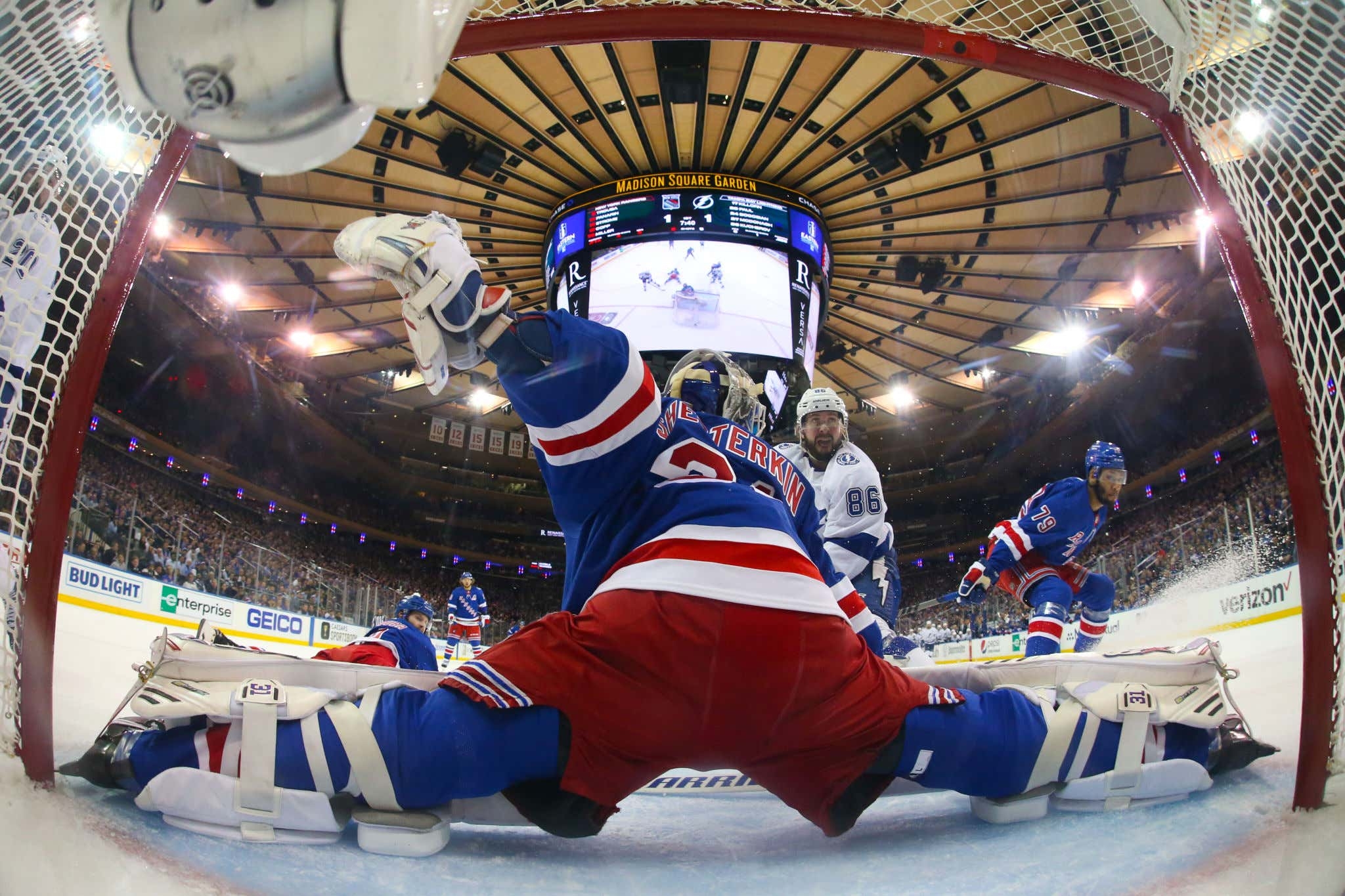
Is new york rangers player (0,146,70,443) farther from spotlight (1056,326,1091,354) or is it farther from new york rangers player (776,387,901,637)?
spotlight (1056,326,1091,354)

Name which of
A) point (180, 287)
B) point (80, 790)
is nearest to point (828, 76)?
point (80, 790)

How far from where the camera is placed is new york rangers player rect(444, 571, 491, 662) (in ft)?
34.5

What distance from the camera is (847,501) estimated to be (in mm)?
4023

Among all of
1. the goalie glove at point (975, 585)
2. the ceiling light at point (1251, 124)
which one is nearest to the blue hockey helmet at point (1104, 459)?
the goalie glove at point (975, 585)

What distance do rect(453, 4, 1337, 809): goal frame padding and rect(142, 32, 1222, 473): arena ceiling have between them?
2.73 metres

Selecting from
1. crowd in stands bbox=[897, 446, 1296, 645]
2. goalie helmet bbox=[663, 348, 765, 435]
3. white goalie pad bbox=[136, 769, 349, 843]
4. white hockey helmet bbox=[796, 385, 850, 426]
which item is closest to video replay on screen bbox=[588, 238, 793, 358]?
white hockey helmet bbox=[796, 385, 850, 426]

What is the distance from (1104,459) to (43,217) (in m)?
4.69

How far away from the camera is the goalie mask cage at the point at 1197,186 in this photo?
1.24 meters

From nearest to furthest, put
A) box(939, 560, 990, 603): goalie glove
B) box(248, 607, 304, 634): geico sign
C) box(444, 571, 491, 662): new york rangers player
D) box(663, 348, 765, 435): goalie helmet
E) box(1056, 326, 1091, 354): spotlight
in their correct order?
box(663, 348, 765, 435): goalie helmet → box(939, 560, 990, 603): goalie glove → box(248, 607, 304, 634): geico sign → box(444, 571, 491, 662): new york rangers player → box(1056, 326, 1091, 354): spotlight

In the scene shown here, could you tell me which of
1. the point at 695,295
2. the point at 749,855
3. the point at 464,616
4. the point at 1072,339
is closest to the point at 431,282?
the point at 749,855

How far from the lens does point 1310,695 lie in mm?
1338

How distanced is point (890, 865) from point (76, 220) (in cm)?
164

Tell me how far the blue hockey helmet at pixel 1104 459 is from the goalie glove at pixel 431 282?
13.7 feet

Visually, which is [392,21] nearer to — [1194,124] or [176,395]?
[1194,124]
